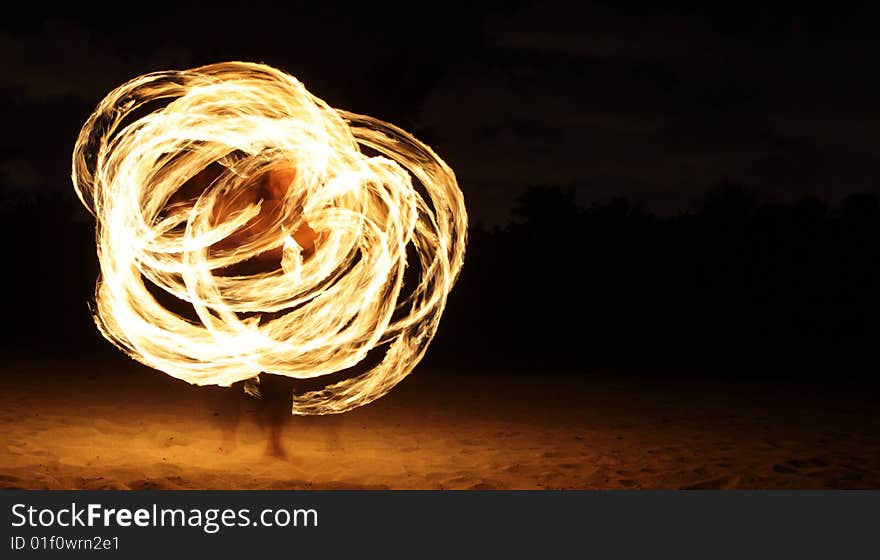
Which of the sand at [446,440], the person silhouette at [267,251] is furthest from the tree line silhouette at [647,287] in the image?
the person silhouette at [267,251]

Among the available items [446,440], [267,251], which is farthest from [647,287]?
[267,251]

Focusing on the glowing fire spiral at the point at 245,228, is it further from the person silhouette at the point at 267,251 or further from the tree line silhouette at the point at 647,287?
the tree line silhouette at the point at 647,287

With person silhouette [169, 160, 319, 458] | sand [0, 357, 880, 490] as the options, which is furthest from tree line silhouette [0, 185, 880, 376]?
person silhouette [169, 160, 319, 458]

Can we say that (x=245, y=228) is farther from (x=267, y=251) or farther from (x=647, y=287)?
(x=647, y=287)

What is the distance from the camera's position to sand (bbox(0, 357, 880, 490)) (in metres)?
5.39

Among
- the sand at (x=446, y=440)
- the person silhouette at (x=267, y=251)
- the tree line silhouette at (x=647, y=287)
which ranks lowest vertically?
the sand at (x=446, y=440)

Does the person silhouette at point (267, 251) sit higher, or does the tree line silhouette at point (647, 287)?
the tree line silhouette at point (647, 287)

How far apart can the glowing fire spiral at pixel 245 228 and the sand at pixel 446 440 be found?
2.01 ft

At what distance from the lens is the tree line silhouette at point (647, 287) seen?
606 inches

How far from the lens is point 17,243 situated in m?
17.8

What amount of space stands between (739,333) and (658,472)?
35.5ft

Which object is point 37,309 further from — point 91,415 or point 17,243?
point 91,415

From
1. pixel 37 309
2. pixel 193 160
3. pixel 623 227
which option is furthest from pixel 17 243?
pixel 193 160

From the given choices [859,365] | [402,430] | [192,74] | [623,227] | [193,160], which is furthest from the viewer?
[623,227]
